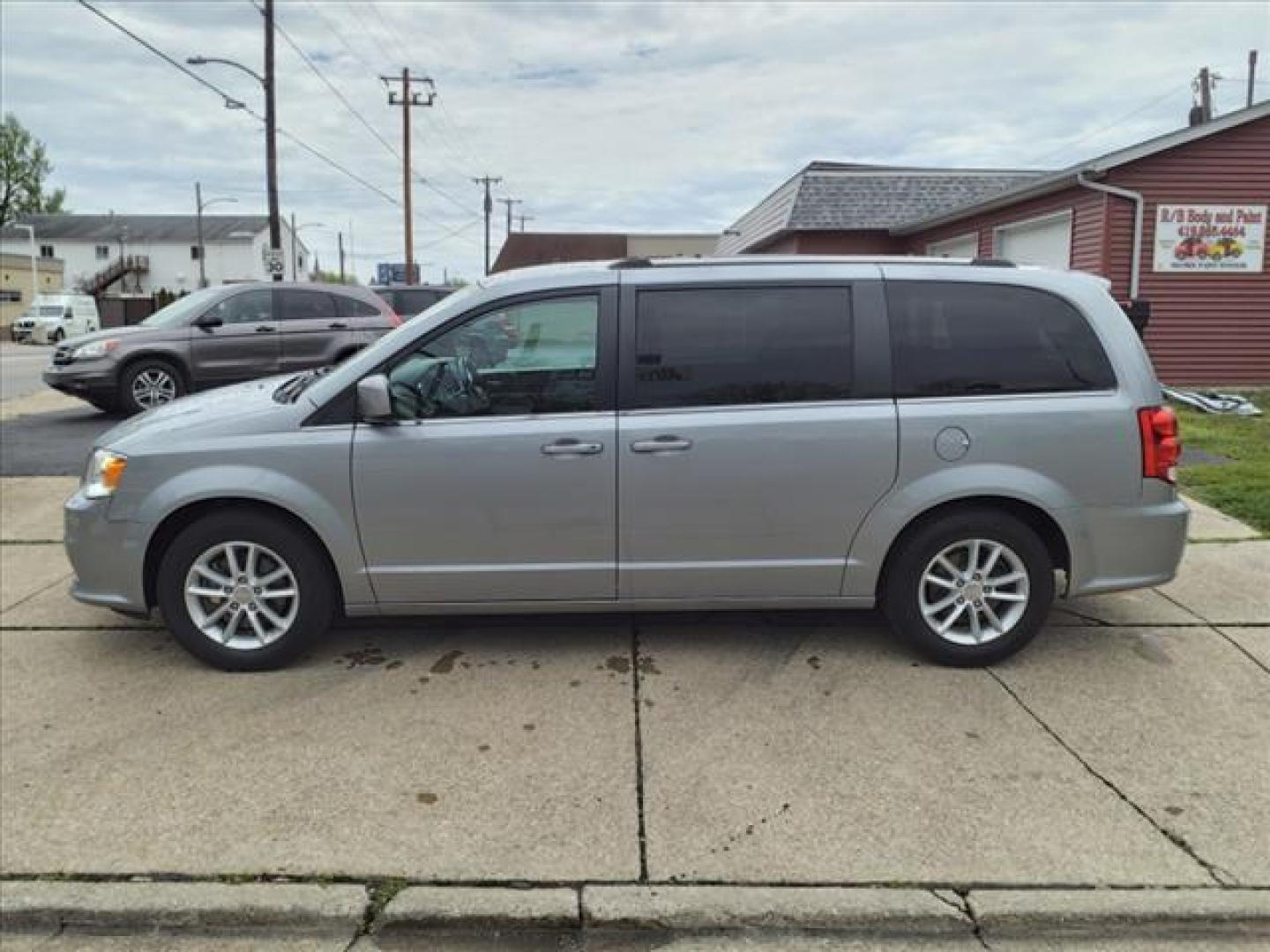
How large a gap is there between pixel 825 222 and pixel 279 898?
65.0 ft

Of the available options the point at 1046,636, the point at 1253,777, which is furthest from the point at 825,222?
the point at 1253,777

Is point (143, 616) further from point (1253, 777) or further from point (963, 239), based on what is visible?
point (963, 239)

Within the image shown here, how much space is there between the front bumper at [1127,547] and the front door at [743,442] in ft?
3.09

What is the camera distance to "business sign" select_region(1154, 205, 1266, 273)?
13402mm

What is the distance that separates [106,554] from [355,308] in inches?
325

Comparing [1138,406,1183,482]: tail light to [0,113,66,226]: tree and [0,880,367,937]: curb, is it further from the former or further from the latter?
[0,113,66,226]: tree

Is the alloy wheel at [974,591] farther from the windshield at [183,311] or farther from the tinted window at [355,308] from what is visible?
the windshield at [183,311]

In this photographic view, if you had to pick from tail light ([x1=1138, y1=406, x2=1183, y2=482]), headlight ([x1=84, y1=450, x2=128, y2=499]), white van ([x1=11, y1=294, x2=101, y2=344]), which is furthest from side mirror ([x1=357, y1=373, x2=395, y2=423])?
white van ([x1=11, y1=294, x2=101, y2=344])

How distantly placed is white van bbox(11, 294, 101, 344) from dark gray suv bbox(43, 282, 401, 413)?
32.4 metres

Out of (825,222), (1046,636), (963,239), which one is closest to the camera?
(1046,636)

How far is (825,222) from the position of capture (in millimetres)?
20828

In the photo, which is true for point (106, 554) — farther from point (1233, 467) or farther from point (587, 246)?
point (587, 246)

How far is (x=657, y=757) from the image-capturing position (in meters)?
3.64

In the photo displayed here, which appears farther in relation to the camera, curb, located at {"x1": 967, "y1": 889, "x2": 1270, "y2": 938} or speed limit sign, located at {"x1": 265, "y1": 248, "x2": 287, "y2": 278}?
Answer: speed limit sign, located at {"x1": 265, "y1": 248, "x2": 287, "y2": 278}
